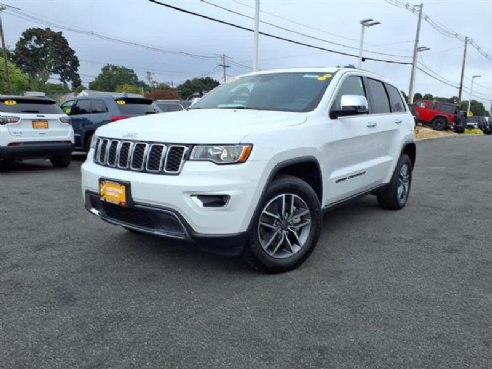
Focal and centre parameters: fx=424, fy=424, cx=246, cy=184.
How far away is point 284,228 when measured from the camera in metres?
3.44

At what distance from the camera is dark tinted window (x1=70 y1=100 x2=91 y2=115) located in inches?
407

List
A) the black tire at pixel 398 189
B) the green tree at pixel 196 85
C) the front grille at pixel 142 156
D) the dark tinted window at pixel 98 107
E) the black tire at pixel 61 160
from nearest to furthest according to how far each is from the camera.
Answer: the front grille at pixel 142 156 → the black tire at pixel 398 189 → the black tire at pixel 61 160 → the dark tinted window at pixel 98 107 → the green tree at pixel 196 85

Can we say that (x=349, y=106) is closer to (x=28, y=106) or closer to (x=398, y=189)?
(x=398, y=189)

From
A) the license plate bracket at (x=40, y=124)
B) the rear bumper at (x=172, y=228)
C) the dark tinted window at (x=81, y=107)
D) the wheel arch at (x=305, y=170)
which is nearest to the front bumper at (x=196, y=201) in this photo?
the rear bumper at (x=172, y=228)

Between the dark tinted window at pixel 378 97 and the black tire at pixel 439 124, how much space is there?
89.4 feet

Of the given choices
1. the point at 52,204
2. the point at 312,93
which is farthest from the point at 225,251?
the point at 52,204

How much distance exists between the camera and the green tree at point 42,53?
7981 cm

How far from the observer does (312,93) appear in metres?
3.97

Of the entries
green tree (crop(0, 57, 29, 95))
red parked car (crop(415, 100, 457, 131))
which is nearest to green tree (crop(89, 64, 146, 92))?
green tree (crop(0, 57, 29, 95))

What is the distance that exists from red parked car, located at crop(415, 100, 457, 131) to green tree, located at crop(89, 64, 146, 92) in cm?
9237

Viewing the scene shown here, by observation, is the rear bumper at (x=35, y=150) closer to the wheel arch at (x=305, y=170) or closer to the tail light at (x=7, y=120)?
the tail light at (x=7, y=120)

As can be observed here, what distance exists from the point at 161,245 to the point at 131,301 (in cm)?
116

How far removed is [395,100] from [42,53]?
90148 millimetres

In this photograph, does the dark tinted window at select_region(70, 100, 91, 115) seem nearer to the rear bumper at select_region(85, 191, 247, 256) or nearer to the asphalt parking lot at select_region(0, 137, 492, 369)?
the asphalt parking lot at select_region(0, 137, 492, 369)
